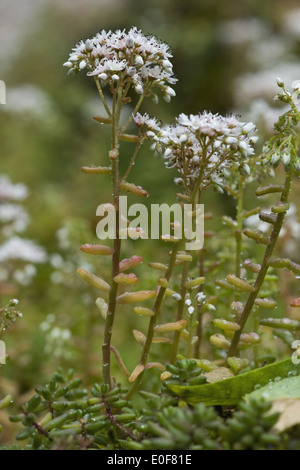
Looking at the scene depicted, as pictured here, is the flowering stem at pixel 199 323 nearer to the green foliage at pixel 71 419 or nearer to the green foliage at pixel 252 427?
the green foliage at pixel 71 419

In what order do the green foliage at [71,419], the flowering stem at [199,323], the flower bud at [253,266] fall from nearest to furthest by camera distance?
the green foliage at [71,419] → the flower bud at [253,266] → the flowering stem at [199,323]

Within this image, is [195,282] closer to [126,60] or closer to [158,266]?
[158,266]

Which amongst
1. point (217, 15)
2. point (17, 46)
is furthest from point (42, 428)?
point (17, 46)

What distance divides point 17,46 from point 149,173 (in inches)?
70.0

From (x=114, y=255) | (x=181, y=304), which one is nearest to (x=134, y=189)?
(x=114, y=255)

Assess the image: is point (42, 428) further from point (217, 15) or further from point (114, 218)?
point (217, 15)

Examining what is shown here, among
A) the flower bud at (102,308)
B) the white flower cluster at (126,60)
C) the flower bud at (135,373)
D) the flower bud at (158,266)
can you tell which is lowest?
the flower bud at (135,373)

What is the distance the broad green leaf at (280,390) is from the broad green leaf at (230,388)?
30 mm

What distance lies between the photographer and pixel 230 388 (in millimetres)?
703

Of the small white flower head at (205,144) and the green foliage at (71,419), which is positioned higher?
the small white flower head at (205,144)

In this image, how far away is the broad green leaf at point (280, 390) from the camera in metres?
0.63

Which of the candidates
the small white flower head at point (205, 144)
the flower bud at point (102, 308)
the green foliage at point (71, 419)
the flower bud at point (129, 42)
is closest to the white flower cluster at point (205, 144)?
the small white flower head at point (205, 144)

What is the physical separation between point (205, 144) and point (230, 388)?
0.34 m

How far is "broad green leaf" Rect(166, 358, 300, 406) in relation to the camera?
2.25 feet
